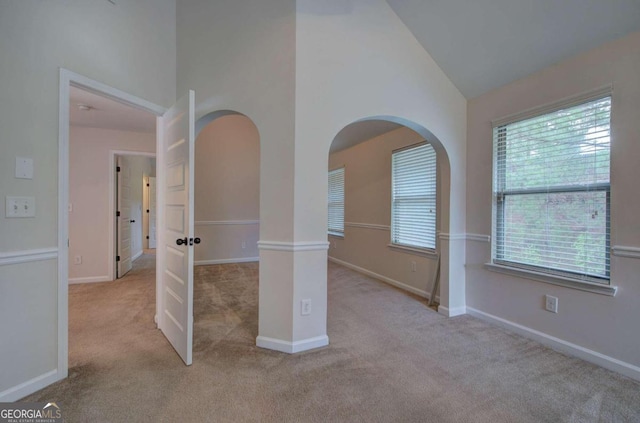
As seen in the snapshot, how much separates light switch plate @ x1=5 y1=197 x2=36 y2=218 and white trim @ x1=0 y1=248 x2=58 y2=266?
0.22 meters

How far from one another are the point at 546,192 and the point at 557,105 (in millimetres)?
700

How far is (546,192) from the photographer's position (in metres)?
2.42

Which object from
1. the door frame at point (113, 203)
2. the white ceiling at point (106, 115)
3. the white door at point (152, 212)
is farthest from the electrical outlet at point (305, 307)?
the white door at point (152, 212)

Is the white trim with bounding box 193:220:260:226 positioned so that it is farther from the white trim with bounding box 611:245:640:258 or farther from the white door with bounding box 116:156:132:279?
the white trim with bounding box 611:245:640:258

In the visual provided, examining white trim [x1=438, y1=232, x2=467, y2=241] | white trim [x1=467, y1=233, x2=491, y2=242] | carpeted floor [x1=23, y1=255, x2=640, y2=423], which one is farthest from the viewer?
white trim [x1=438, y1=232, x2=467, y2=241]

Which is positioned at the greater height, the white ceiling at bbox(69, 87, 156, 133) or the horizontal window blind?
the white ceiling at bbox(69, 87, 156, 133)

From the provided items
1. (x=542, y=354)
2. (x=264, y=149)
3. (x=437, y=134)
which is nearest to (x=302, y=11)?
(x=264, y=149)

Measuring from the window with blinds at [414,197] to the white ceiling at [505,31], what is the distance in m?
1.04

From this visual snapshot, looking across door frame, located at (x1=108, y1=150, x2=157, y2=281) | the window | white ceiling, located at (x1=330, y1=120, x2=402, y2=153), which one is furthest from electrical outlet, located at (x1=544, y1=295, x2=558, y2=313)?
door frame, located at (x1=108, y1=150, x2=157, y2=281)

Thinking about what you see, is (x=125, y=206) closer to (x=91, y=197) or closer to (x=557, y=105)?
(x=91, y=197)

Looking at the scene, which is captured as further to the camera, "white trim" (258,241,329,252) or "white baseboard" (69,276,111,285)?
"white baseboard" (69,276,111,285)

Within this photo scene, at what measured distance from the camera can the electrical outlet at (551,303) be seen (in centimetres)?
235

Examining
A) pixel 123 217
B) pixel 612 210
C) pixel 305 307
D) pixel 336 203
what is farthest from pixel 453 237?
pixel 123 217

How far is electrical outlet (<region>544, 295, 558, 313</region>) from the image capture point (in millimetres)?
2346
